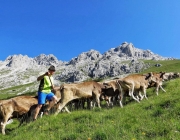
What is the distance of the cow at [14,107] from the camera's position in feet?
44.9

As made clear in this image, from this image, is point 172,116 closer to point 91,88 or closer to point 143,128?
point 143,128

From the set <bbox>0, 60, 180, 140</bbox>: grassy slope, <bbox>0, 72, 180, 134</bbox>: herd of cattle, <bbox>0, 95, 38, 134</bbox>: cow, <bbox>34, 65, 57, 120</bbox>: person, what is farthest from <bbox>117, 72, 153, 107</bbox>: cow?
<bbox>0, 95, 38, 134</bbox>: cow

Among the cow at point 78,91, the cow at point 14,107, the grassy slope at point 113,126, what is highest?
the cow at point 78,91

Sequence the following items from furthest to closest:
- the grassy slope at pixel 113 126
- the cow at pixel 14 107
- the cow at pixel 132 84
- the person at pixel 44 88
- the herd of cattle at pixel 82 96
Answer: the cow at pixel 132 84, the herd of cattle at pixel 82 96, the cow at pixel 14 107, the person at pixel 44 88, the grassy slope at pixel 113 126

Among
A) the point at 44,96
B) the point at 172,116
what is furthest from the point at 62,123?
the point at 172,116

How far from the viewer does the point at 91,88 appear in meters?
17.4

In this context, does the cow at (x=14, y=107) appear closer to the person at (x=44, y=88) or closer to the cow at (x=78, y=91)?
the person at (x=44, y=88)

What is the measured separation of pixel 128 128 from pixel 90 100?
28.5 ft

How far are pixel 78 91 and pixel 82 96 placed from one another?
1.80 feet

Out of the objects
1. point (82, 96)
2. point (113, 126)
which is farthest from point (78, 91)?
point (113, 126)

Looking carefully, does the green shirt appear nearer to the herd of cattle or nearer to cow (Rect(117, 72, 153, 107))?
the herd of cattle

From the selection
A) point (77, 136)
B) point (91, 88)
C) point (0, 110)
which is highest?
point (91, 88)

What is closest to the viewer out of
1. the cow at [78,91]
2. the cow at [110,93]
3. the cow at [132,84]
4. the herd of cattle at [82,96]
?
the herd of cattle at [82,96]

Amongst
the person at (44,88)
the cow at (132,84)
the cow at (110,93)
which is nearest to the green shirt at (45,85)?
the person at (44,88)
